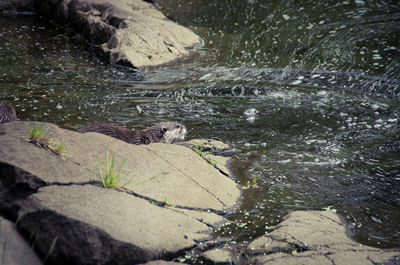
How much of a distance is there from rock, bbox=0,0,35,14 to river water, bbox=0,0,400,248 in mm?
1427

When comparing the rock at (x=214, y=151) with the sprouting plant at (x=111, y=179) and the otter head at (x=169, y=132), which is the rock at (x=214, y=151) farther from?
the sprouting plant at (x=111, y=179)

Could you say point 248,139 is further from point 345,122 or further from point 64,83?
point 64,83

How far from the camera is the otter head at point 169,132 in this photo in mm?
4715

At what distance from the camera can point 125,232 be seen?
2369mm

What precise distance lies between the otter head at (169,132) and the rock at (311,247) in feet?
6.81

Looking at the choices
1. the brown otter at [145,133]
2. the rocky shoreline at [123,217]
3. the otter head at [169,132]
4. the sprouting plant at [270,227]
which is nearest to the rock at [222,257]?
the rocky shoreline at [123,217]

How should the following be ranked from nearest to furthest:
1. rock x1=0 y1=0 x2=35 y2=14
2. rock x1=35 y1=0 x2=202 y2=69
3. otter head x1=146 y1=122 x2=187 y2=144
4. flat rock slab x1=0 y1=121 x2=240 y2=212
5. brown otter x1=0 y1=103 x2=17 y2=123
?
flat rock slab x1=0 y1=121 x2=240 y2=212 → brown otter x1=0 y1=103 x2=17 y2=123 → otter head x1=146 y1=122 x2=187 y2=144 → rock x1=35 y1=0 x2=202 y2=69 → rock x1=0 y1=0 x2=35 y2=14

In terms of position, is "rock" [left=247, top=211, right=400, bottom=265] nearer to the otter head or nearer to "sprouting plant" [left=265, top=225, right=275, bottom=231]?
"sprouting plant" [left=265, top=225, right=275, bottom=231]

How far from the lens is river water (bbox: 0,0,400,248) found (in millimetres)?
3715

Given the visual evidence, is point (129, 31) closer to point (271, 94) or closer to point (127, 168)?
point (271, 94)

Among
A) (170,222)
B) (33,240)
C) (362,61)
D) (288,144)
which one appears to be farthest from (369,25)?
(33,240)

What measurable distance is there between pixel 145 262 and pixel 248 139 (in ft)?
9.32

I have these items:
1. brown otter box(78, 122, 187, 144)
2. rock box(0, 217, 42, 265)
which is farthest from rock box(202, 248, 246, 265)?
brown otter box(78, 122, 187, 144)

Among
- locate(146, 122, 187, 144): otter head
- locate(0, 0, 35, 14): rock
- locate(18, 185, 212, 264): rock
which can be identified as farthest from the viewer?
locate(0, 0, 35, 14): rock
